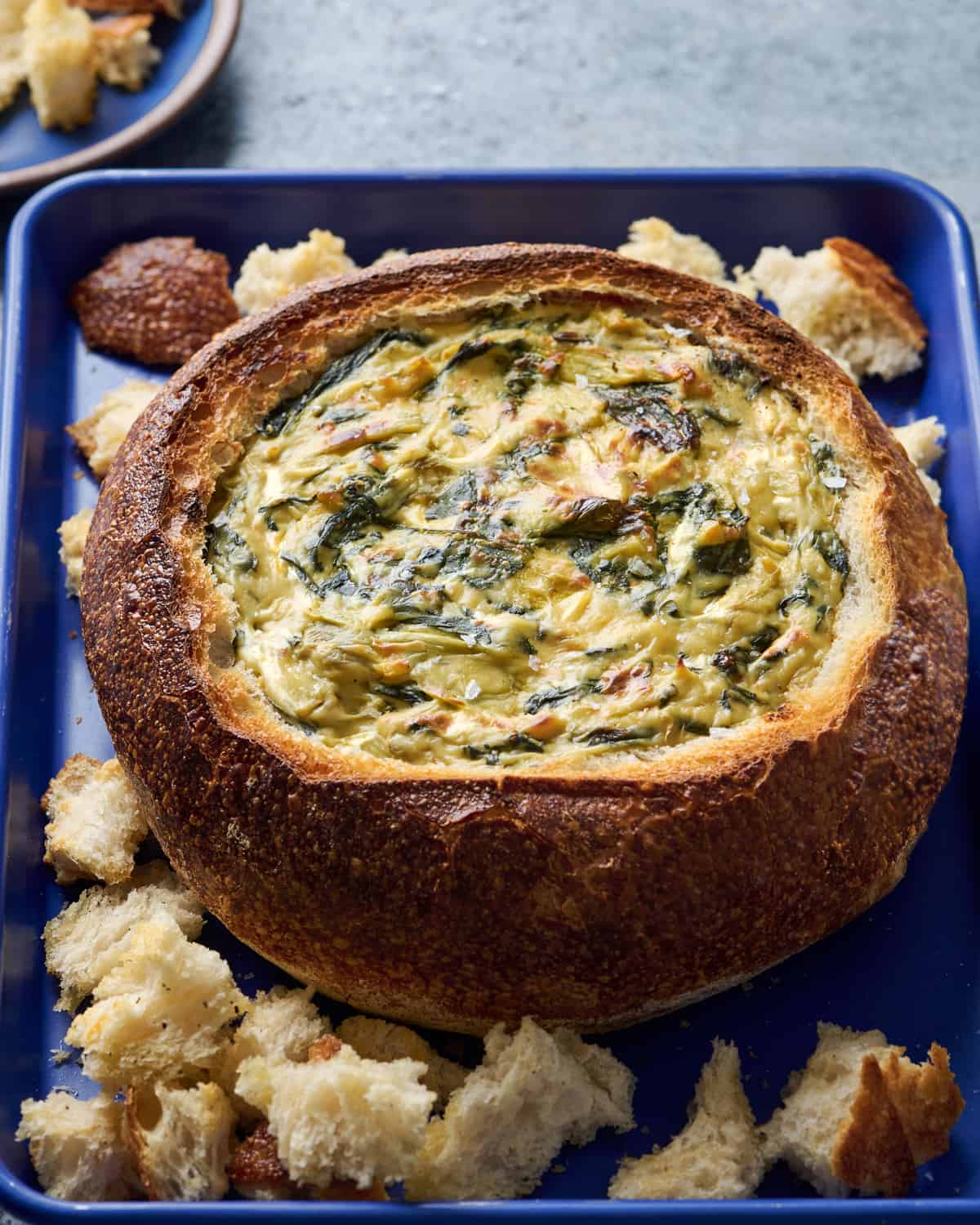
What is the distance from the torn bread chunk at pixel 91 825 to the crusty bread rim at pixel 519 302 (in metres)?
0.38

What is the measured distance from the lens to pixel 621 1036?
8.18ft

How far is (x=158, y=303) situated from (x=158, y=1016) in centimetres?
176

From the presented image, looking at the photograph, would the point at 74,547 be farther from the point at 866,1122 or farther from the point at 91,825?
the point at 866,1122

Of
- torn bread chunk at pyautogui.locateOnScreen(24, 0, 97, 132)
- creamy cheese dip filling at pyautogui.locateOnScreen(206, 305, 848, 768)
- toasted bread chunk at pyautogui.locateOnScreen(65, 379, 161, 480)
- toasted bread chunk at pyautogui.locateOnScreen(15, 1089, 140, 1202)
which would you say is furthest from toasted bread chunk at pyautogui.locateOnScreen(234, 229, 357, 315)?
toasted bread chunk at pyautogui.locateOnScreen(15, 1089, 140, 1202)

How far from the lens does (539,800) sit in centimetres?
224

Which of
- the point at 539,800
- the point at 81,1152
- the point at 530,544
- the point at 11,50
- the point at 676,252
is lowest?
the point at 81,1152

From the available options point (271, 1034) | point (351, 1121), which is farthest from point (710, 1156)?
point (271, 1034)

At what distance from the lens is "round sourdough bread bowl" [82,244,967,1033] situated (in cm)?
225

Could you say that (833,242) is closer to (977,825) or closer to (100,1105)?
(977,825)

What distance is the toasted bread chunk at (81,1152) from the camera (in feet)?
7.40

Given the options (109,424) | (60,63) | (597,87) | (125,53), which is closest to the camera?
(109,424)

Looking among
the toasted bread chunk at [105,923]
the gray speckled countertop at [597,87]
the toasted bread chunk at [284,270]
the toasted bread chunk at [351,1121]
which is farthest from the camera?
the gray speckled countertop at [597,87]

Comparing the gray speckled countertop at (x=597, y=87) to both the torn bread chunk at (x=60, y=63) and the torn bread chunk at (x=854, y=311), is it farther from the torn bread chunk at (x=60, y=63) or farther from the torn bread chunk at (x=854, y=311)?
the torn bread chunk at (x=854, y=311)

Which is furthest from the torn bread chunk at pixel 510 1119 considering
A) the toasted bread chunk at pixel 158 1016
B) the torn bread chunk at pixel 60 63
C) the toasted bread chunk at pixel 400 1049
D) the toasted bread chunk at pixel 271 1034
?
the torn bread chunk at pixel 60 63
